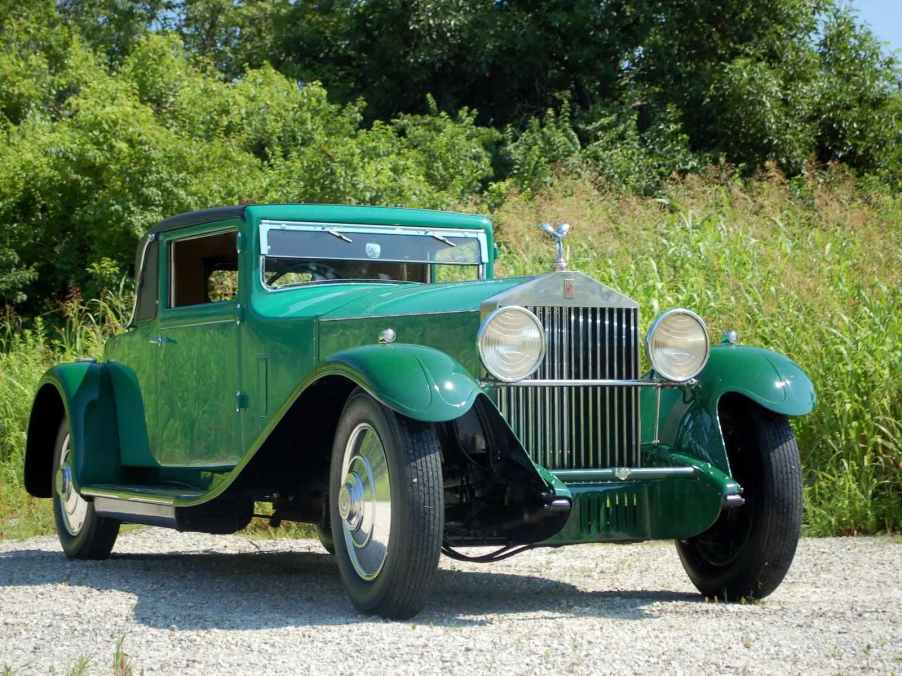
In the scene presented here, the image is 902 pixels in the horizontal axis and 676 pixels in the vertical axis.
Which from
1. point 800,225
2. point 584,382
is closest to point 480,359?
point 584,382

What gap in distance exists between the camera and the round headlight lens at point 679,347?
17.2 ft

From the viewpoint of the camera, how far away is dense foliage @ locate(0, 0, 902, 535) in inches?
370

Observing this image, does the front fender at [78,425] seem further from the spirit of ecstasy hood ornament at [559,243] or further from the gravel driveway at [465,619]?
the spirit of ecstasy hood ornament at [559,243]

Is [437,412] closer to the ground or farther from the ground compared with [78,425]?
farther from the ground

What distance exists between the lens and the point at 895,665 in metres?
4.01

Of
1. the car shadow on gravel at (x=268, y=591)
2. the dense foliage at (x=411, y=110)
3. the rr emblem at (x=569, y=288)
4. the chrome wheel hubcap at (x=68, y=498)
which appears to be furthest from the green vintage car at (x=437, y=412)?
the dense foliage at (x=411, y=110)

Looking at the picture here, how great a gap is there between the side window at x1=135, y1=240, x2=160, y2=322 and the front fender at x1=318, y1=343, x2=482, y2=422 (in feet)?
8.04

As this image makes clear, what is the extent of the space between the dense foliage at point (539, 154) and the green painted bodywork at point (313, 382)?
105 inches

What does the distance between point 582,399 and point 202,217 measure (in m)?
2.44

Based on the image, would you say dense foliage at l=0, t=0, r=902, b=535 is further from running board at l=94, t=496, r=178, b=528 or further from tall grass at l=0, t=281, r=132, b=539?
running board at l=94, t=496, r=178, b=528

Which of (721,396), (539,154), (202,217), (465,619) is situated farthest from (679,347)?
(539,154)

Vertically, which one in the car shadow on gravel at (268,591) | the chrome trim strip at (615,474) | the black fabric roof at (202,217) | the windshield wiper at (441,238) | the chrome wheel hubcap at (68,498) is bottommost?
the car shadow on gravel at (268,591)

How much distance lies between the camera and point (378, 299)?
18.5ft

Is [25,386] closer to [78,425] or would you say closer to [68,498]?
[68,498]
